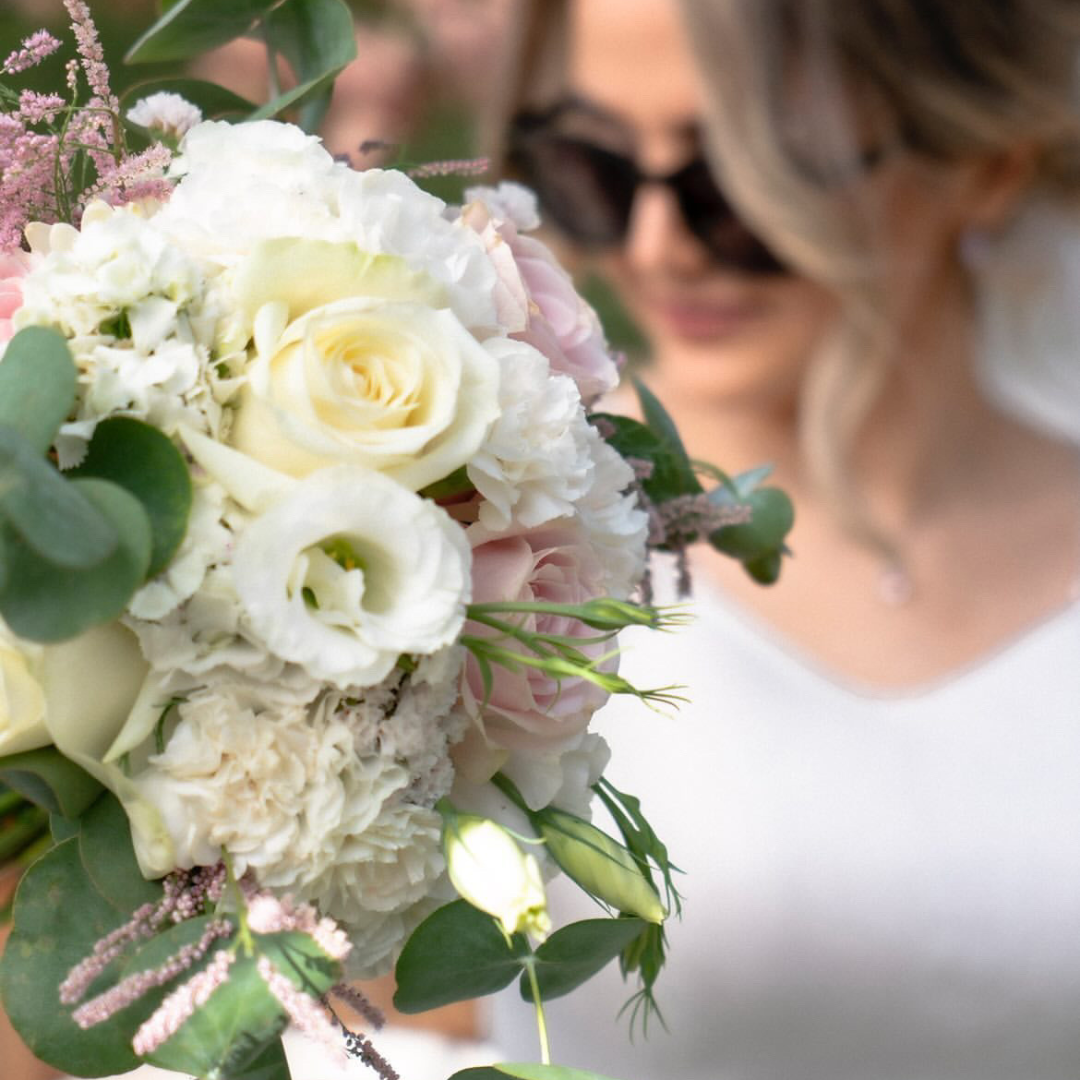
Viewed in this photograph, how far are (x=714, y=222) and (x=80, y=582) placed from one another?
3.04ft

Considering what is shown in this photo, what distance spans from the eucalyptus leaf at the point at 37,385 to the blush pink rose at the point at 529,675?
0.10 meters

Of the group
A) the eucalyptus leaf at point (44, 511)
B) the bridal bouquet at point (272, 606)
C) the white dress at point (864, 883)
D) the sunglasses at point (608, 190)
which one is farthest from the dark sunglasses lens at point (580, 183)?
the eucalyptus leaf at point (44, 511)

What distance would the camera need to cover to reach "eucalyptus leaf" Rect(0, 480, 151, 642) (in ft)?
0.75

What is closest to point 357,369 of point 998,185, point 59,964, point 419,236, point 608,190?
point 419,236

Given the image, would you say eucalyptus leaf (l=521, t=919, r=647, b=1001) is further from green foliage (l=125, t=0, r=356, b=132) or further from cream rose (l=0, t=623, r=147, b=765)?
green foliage (l=125, t=0, r=356, b=132)

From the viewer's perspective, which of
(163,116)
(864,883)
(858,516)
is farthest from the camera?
(858,516)

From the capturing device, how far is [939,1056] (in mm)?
1019

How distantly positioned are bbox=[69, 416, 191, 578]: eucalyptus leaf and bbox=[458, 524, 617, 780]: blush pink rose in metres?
0.07

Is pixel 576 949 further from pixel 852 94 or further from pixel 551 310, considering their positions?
pixel 852 94

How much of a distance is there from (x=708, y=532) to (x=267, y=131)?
0.19 metres

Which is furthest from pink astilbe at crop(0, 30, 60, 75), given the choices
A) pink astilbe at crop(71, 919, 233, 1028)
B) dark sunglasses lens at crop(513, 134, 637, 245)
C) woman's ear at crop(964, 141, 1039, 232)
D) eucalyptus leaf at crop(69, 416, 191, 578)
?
woman's ear at crop(964, 141, 1039, 232)

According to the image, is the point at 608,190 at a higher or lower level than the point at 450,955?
lower

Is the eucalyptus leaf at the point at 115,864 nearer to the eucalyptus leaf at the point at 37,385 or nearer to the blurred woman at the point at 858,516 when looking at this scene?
the eucalyptus leaf at the point at 37,385

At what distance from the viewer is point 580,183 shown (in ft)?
3.58
